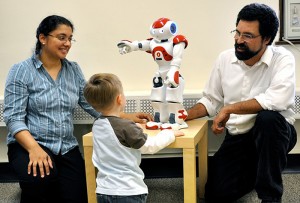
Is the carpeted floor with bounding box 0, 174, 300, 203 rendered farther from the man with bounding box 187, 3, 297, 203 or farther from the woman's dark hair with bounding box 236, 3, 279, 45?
the woman's dark hair with bounding box 236, 3, 279, 45

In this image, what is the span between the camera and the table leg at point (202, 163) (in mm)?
1921

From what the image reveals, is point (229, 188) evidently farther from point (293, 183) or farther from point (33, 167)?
point (33, 167)

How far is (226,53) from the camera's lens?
186 cm

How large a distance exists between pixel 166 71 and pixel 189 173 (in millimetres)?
435

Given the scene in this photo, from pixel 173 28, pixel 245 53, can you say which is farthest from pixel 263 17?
pixel 173 28

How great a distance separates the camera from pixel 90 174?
5.44 ft

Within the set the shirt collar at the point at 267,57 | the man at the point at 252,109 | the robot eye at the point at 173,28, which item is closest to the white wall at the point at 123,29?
the man at the point at 252,109

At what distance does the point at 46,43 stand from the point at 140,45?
45 centimetres

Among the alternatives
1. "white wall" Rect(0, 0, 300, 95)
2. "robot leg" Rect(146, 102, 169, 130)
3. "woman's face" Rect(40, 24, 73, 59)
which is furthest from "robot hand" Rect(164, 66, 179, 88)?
"white wall" Rect(0, 0, 300, 95)

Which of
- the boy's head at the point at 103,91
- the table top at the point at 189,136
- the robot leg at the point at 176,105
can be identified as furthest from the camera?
the robot leg at the point at 176,105

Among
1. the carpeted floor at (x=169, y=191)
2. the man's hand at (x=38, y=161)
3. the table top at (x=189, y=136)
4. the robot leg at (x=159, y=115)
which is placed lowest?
the carpeted floor at (x=169, y=191)

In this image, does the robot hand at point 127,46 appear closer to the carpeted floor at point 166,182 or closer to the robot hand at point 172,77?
the robot hand at point 172,77

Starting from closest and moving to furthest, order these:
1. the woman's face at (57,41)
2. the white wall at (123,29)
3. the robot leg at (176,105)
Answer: the robot leg at (176,105), the woman's face at (57,41), the white wall at (123,29)

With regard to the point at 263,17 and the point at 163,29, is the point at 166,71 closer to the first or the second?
the point at 163,29
